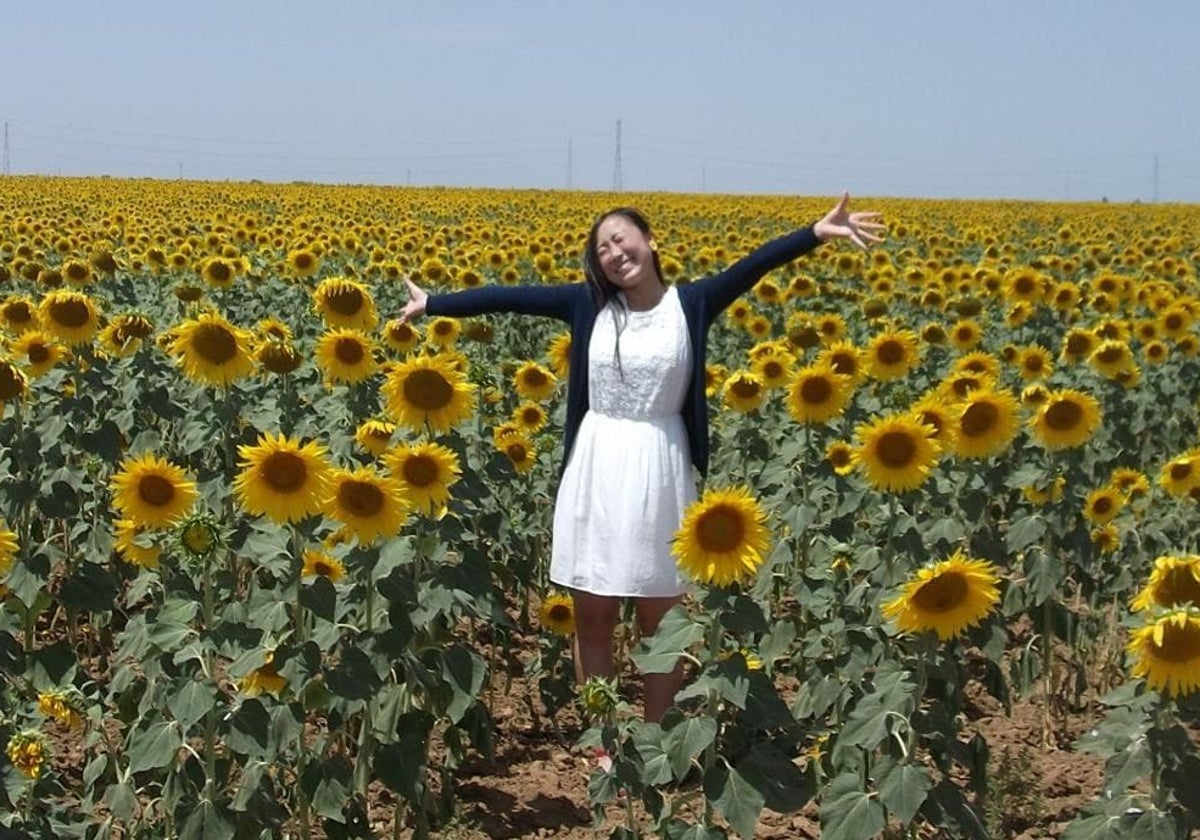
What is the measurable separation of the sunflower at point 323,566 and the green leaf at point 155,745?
69cm

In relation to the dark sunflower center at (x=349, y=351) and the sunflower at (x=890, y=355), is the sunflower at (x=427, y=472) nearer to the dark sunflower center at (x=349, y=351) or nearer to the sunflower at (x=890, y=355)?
the dark sunflower center at (x=349, y=351)

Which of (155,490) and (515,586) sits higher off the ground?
(155,490)

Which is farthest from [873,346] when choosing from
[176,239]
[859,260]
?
[176,239]

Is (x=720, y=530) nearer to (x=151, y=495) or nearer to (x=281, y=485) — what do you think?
(x=281, y=485)

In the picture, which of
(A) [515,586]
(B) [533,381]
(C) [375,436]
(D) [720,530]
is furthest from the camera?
(B) [533,381]

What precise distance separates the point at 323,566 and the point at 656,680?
3.83 ft

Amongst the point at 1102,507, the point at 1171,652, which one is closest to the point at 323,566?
the point at 1171,652

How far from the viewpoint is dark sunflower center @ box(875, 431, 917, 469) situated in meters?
3.89

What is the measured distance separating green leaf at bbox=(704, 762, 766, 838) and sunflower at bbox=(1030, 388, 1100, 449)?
2421 mm

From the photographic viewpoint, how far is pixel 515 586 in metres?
5.97

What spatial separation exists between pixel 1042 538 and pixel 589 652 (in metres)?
1.95

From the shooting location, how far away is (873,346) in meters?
5.75

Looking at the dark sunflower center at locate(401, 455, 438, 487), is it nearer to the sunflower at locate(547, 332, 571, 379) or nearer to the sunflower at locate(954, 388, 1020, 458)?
the sunflower at locate(954, 388, 1020, 458)

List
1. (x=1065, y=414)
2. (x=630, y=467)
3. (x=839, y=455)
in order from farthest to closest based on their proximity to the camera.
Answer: (x=839, y=455) → (x=1065, y=414) → (x=630, y=467)
